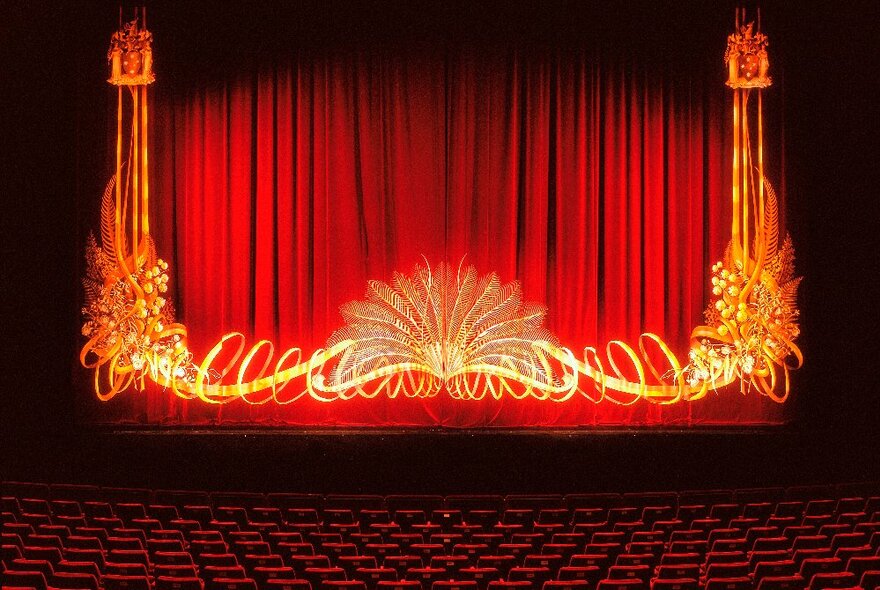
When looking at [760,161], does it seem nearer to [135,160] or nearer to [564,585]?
[135,160]

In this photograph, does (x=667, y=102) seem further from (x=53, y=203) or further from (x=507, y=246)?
(x=53, y=203)

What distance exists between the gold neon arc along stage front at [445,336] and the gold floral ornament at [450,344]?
0.01m

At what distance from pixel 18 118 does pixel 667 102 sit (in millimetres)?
7378

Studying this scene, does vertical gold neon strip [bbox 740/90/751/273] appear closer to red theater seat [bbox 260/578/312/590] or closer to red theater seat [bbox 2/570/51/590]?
red theater seat [bbox 260/578/312/590]

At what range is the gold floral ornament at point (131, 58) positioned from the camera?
13172 millimetres

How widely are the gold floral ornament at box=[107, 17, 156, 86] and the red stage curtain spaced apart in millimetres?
438

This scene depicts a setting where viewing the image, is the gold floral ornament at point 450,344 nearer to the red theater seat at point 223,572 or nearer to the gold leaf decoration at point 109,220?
the gold leaf decoration at point 109,220

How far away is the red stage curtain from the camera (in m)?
13.6

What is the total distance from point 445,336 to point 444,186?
1877 millimetres

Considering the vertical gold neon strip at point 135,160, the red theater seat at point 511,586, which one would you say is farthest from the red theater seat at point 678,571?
the vertical gold neon strip at point 135,160

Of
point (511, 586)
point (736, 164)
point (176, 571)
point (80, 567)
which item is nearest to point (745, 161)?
point (736, 164)

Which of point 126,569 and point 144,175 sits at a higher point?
point 144,175

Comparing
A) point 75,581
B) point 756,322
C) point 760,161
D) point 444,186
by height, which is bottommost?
point 75,581

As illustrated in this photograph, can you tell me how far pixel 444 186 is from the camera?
545 inches
